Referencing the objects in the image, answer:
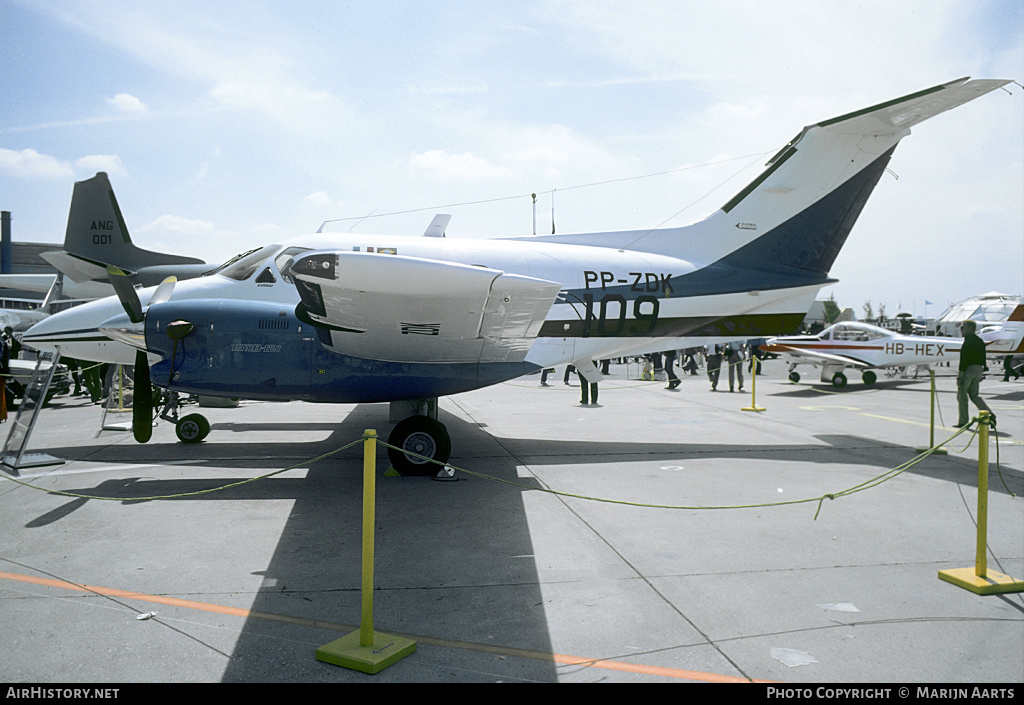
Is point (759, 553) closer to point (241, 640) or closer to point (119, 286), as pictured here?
point (241, 640)

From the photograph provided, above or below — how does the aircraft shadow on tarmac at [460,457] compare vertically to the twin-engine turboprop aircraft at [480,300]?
below

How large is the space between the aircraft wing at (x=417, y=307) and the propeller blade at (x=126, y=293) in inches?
70.9

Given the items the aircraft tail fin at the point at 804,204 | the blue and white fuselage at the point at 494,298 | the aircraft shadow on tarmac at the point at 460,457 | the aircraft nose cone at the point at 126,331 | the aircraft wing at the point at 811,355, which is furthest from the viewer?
the aircraft wing at the point at 811,355

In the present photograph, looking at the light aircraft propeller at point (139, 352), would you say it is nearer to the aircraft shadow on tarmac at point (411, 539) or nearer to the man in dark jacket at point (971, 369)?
the aircraft shadow on tarmac at point (411, 539)

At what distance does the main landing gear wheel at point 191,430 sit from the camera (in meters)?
9.40

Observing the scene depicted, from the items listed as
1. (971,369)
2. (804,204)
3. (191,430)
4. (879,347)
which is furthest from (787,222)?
(879,347)

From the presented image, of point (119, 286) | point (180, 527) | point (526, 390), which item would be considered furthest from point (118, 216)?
point (180, 527)

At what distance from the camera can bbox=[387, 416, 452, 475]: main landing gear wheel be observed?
287 inches

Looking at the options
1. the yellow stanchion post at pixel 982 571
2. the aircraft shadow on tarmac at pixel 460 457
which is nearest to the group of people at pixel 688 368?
the aircraft shadow on tarmac at pixel 460 457

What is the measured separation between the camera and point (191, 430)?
31.0 ft

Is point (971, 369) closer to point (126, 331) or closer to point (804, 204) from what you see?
point (804, 204)

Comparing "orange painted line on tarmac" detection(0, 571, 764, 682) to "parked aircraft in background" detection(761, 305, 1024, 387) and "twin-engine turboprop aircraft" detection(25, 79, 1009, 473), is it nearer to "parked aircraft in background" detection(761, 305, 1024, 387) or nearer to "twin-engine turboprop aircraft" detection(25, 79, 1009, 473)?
"twin-engine turboprop aircraft" detection(25, 79, 1009, 473)

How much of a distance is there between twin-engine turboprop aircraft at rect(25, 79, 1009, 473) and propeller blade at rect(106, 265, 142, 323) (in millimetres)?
22

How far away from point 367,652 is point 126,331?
226 inches
